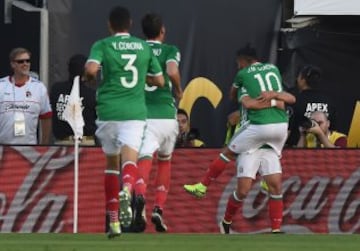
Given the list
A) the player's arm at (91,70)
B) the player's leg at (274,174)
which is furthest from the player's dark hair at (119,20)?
the player's leg at (274,174)

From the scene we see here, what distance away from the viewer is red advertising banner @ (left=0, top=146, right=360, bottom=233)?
1681 cm

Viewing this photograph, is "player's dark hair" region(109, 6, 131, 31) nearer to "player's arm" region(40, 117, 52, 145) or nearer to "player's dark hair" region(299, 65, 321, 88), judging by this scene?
"player's arm" region(40, 117, 52, 145)

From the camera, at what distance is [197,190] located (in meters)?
16.7

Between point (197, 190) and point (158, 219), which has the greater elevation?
point (158, 219)

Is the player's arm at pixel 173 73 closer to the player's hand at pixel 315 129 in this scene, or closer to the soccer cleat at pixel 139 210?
the soccer cleat at pixel 139 210

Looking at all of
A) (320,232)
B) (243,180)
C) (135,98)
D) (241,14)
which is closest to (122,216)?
(135,98)

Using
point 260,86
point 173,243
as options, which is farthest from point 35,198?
point 173,243

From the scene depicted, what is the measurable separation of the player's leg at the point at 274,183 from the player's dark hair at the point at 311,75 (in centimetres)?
183

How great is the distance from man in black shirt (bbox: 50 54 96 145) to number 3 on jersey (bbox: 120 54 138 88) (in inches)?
145

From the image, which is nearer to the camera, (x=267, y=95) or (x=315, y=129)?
(x=267, y=95)

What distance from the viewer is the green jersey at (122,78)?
13.8 metres

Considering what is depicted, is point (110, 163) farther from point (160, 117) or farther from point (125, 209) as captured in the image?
point (160, 117)

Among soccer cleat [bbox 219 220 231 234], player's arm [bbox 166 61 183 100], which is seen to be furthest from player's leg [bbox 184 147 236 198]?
player's arm [bbox 166 61 183 100]

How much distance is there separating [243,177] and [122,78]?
2.93m
